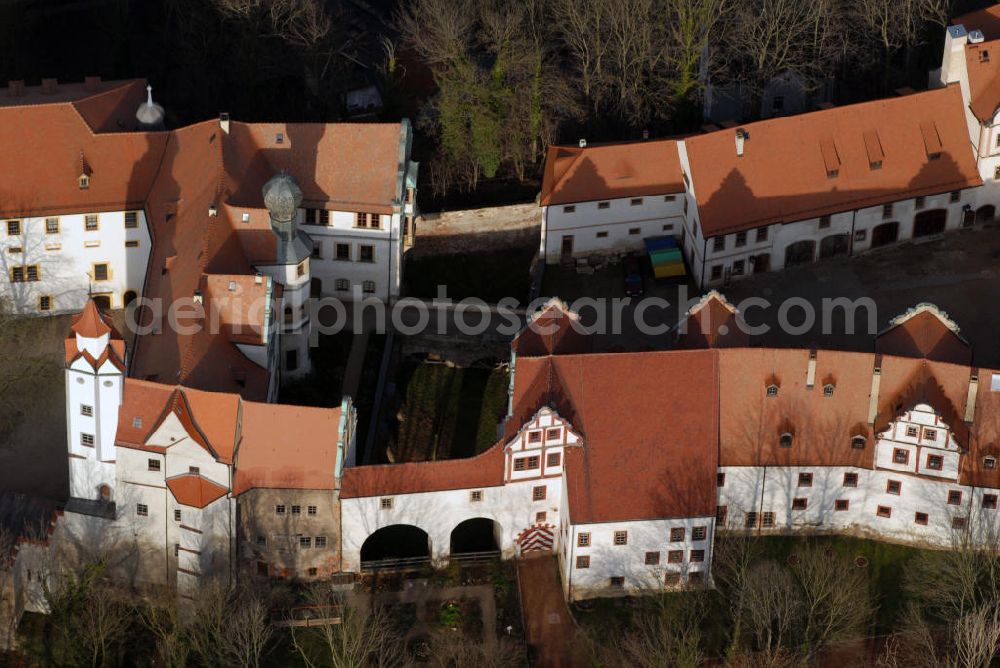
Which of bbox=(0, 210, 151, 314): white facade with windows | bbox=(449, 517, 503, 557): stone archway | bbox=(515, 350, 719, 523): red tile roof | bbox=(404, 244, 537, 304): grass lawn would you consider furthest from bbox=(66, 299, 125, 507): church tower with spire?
bbox=(404, 244, 537, 304): grass lawn

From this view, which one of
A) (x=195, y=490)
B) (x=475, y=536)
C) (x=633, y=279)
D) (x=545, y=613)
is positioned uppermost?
(x=633, y=279)

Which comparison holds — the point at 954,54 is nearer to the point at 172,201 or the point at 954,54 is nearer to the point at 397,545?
the point at 397,545

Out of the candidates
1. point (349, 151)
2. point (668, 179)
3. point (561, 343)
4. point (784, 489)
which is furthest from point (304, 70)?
point (784, 489)

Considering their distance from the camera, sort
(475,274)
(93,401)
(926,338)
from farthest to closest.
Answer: (475,274) → (926,338) → (93,401)

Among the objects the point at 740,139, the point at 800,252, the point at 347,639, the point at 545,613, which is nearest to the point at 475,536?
the point at 545,613

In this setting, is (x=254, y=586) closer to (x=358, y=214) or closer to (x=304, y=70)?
(x=358, y=214)

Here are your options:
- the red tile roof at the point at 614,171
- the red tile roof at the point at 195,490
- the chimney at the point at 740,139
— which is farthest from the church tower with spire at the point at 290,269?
the chimney at the point at 740,139
